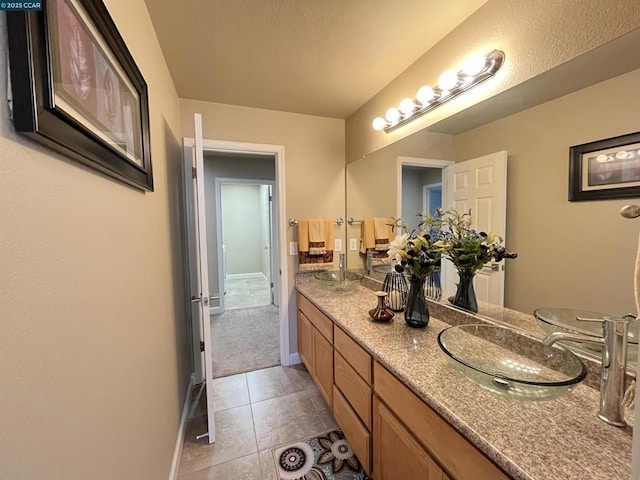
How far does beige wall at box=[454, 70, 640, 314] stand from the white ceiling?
26.3 inches

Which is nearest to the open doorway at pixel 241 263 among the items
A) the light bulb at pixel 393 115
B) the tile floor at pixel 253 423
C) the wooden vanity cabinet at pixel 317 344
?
the tile floor at pixel 253 423

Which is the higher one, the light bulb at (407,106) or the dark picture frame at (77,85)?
the light bulb at (407,106)

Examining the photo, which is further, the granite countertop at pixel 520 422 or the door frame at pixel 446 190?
the door frame at pixel 446 190

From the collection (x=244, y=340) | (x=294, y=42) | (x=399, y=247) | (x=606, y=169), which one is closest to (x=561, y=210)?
(x=606, y=169)

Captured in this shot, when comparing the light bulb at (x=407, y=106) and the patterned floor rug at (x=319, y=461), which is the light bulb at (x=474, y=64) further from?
the patterned floor rug at (x=319, y=461)

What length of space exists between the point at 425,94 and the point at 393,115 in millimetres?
351

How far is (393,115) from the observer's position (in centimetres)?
194

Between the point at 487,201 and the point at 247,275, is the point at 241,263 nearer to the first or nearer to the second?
the point at 247,275

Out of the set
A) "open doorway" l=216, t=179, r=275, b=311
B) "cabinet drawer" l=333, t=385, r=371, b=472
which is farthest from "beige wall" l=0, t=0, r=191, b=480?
"open doorway" l=216, t=179, r=275, b=311

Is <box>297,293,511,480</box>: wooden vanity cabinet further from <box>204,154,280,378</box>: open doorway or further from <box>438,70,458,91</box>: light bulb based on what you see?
<box>438,70,458,91</box>: light bulb

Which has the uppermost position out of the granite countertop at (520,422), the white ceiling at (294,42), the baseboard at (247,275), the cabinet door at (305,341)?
the white ceiling at (294,42)

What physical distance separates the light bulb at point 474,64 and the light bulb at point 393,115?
1.84 ft

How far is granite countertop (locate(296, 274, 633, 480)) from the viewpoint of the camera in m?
0.65

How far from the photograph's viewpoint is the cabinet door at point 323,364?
1827mm
